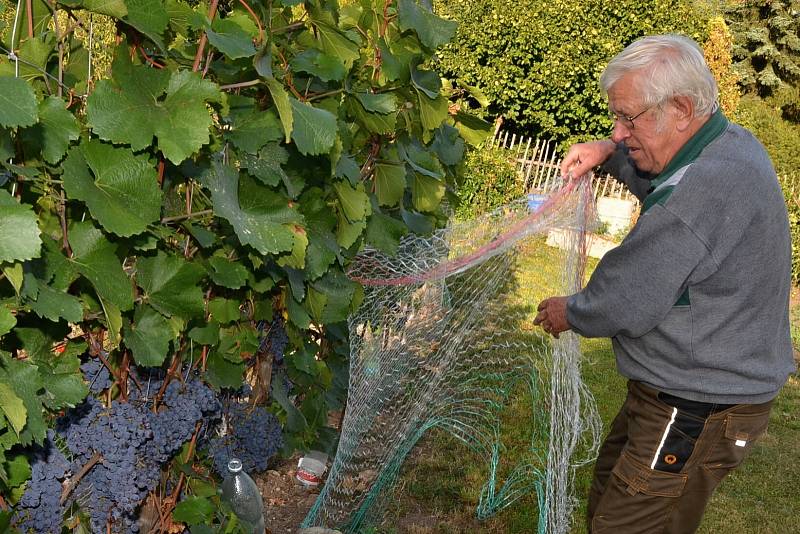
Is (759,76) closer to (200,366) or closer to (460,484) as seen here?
(460,484)

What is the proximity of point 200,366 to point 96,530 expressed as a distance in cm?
46

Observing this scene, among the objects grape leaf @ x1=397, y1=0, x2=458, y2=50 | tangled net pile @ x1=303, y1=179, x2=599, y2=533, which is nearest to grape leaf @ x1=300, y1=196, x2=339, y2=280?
grape leaf @ x1=397, y1=0, x2=458, y2=50

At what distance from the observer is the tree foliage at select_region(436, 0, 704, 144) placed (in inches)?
504

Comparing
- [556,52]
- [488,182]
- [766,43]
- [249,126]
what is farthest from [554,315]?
[766,43]

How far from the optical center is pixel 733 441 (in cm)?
254

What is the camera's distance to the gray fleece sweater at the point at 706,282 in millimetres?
2311

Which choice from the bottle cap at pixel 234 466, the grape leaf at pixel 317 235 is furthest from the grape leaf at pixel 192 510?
the grape leaf at pixel 317 235

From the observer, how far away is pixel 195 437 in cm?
219

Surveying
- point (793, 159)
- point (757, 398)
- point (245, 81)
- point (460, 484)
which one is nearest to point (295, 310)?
point (245, 81)

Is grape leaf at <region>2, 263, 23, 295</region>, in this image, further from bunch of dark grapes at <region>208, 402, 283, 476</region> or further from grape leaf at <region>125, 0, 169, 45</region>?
bunch of dark grapes at <region>208, 402, 283, 476</region>

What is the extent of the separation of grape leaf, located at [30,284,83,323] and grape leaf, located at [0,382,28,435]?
6.1 inches

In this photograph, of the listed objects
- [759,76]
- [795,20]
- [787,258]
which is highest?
[787,258]

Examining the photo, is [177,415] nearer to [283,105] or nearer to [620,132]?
[283,105]

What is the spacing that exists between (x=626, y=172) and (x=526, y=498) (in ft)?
6.15
